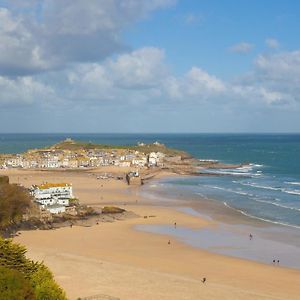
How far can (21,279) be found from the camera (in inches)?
850

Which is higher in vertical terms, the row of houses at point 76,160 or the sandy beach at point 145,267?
the row of houses at point 76,160

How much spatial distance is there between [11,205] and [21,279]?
3045 cm

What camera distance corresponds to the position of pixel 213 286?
3325cm

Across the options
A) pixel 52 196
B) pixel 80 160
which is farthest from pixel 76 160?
pixel 52 196

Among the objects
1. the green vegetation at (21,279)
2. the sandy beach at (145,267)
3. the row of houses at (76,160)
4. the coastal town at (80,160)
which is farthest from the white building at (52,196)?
the row of houses at (76,160)

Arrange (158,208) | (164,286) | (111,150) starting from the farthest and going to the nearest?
(111,150) → (158,208) → (164,286)

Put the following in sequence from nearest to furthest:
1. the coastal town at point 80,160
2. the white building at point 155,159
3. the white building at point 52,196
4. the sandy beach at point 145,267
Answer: the sandy beach at point 145,267 → the white building at point 52,196 → the coastal town at point 80,160 → the white building at point 155,159

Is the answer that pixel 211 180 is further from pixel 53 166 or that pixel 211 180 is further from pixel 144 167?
pixel 53 166

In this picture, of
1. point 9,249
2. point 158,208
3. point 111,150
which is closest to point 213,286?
point 9,249

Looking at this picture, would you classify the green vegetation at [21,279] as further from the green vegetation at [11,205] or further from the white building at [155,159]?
the white building at [155,159]

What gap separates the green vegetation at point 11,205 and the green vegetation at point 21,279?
23439 millimetres

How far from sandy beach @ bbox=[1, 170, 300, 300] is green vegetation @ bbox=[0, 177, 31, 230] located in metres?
2.30

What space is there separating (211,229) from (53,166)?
79.6 metres

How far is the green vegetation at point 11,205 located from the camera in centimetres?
5000
